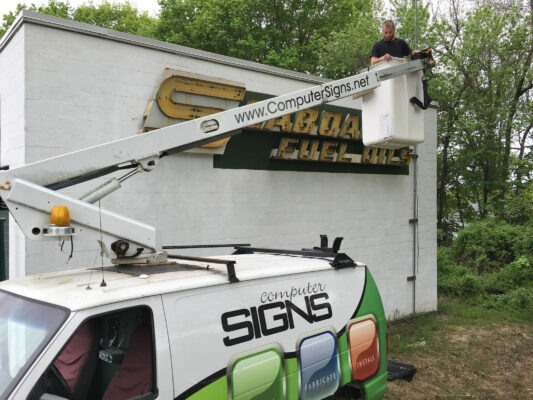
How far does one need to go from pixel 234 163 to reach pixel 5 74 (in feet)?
12.2

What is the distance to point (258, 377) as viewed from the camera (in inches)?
135

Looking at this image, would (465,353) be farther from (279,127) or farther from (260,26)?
(260,26)

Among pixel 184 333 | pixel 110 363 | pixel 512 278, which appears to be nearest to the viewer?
pixel 184 333

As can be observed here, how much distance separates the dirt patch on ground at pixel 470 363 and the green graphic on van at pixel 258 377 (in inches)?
147

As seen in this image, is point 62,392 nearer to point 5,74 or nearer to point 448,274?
point 5,74

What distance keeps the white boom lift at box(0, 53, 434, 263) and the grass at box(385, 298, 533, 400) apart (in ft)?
15.2

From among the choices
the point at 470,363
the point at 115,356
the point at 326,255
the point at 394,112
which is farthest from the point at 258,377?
the point at 470,363

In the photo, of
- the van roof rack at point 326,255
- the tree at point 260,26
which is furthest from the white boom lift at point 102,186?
the tree at point 260,26

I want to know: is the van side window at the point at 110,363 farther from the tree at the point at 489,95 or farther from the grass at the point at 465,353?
the tree at the point at 489,95

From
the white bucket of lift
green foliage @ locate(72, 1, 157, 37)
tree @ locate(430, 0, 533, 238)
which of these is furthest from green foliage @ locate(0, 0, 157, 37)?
the white bucket of lift

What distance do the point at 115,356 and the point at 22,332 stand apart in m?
0.67

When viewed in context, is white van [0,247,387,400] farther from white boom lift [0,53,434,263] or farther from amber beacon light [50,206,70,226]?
amber beacon light [50,206,70,226]

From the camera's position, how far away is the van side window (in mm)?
3049

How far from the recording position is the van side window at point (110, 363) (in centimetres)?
305
